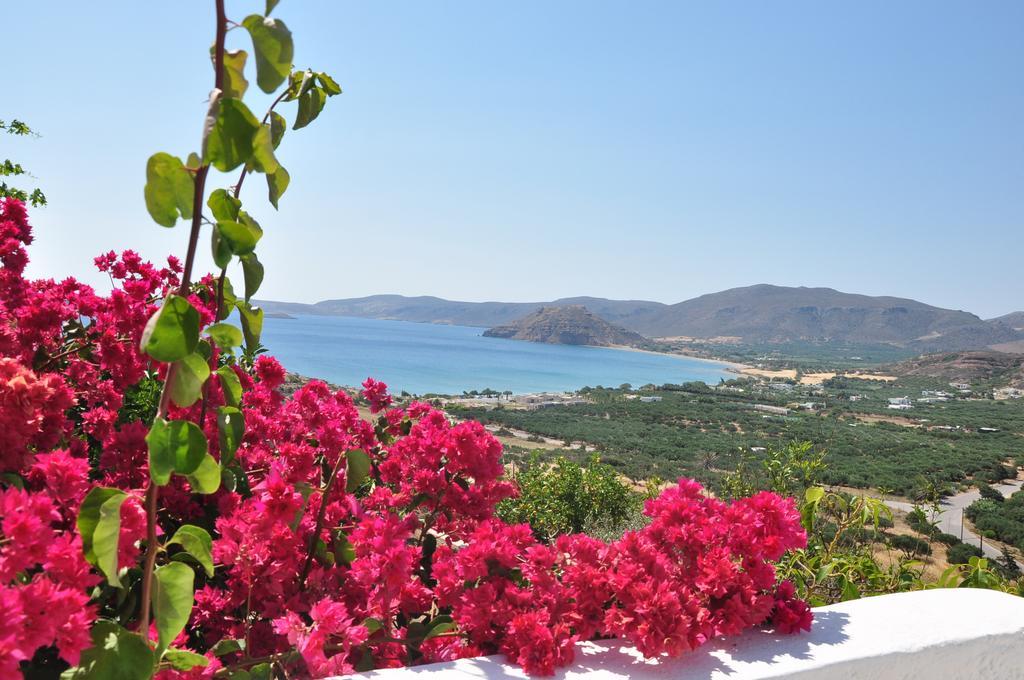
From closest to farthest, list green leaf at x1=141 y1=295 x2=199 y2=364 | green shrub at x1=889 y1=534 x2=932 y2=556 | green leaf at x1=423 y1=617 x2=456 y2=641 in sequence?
green leaf at x1=141 y1=295 x2=199 y2=364, green leaf at x1=423 y1=617 x2=456 y2=641, green shrub at x1=889 y1=534 x2=932 y2=556

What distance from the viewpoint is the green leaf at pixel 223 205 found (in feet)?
2.30

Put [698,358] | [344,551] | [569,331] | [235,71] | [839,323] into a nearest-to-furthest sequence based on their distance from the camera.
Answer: [235,71], [344,551], [698,358], [569,331], [839,323]

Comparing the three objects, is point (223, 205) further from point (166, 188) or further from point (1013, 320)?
point (1013, 320)

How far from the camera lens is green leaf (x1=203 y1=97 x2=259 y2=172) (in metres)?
0.60

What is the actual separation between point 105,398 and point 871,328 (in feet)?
661

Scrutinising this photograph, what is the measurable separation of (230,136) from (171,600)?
0.53 metres

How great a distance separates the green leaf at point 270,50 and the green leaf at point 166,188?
0.12 meters

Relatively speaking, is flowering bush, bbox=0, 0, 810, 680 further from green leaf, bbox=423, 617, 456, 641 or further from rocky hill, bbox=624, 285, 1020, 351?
rocky hill, bbox=624, 285, 1020, 351

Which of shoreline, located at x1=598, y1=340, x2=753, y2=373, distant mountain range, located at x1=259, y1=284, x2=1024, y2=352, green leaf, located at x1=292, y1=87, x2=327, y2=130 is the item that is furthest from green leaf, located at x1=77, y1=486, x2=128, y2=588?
distant mountain range, located at x1=259, y1=284, x2=1024, y2=352

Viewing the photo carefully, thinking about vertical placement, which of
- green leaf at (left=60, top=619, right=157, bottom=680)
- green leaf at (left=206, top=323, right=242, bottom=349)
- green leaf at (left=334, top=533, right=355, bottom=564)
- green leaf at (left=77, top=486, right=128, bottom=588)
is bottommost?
green leaf at (left=334, top=533, right=355, bottom=564)

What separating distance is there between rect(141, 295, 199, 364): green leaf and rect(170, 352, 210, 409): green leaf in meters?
0.07

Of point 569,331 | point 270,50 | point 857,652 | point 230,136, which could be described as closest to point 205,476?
point 230,136

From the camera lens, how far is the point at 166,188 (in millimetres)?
630

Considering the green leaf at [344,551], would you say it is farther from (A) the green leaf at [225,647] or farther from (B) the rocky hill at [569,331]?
(B) the rocky hill at [569,331]
